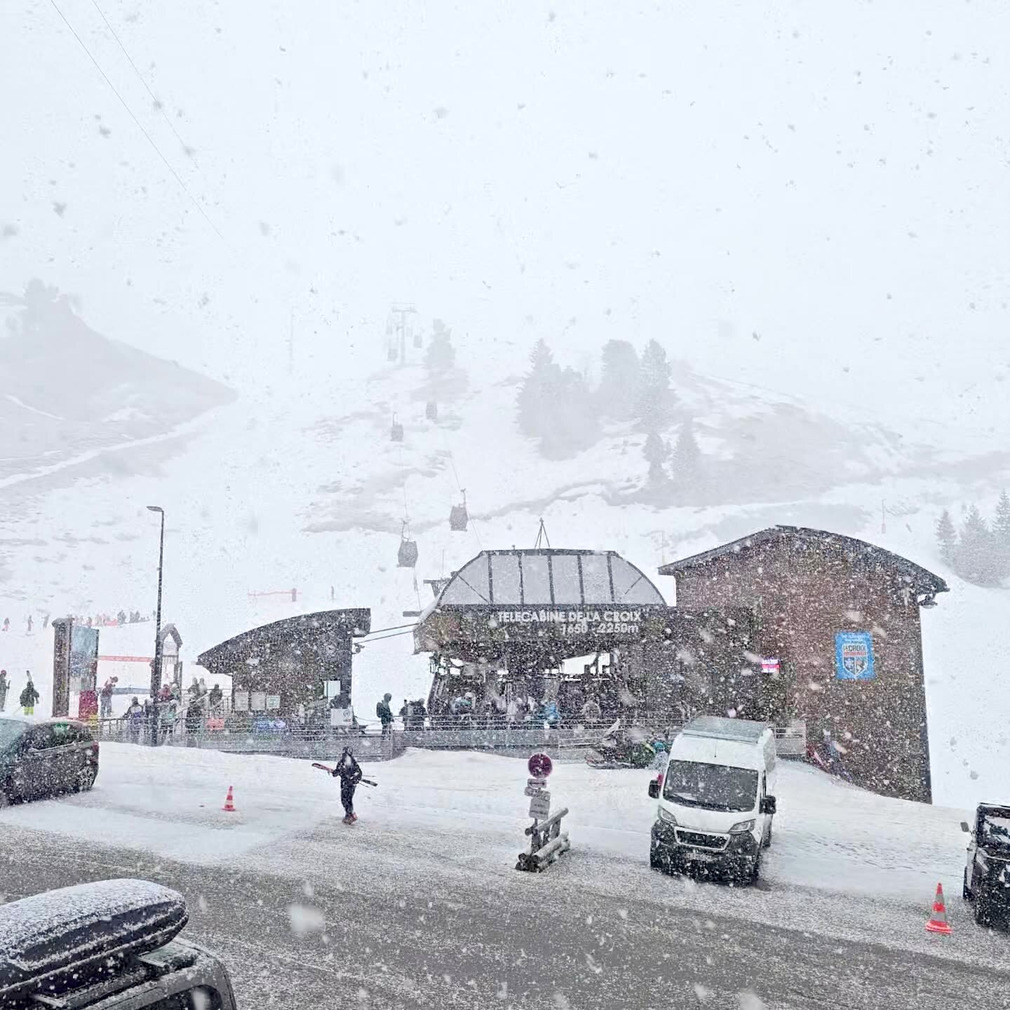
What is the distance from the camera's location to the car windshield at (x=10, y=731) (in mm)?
15745

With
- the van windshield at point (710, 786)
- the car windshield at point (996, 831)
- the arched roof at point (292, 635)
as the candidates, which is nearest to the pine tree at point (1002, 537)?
the arched roof at point (292, 635)

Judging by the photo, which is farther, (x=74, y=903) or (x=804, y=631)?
(x=804, y=631)

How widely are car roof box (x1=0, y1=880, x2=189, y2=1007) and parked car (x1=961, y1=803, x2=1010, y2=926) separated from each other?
11451mm

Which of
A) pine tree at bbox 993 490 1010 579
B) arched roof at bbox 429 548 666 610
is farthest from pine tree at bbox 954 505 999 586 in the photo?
arched roof at bbox 429 548 666 610

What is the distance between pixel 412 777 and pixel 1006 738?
61.3 m

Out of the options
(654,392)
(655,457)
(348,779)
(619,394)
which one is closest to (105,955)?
(348,779)

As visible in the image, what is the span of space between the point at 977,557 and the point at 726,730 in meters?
113

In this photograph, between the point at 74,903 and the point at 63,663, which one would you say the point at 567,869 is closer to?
the point at 74,903

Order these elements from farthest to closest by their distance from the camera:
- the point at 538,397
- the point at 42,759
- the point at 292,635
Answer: the point at 538,397
the point at 292,635
the point at 42,759

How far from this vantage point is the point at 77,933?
2918 millimetres

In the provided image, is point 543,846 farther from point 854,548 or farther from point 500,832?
point 854,548

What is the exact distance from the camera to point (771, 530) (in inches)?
1196

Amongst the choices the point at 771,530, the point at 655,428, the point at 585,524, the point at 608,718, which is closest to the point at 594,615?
the point at 608,718

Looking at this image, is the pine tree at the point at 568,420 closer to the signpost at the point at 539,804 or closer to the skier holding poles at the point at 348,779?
the skier holding poles at the point at 348,779
